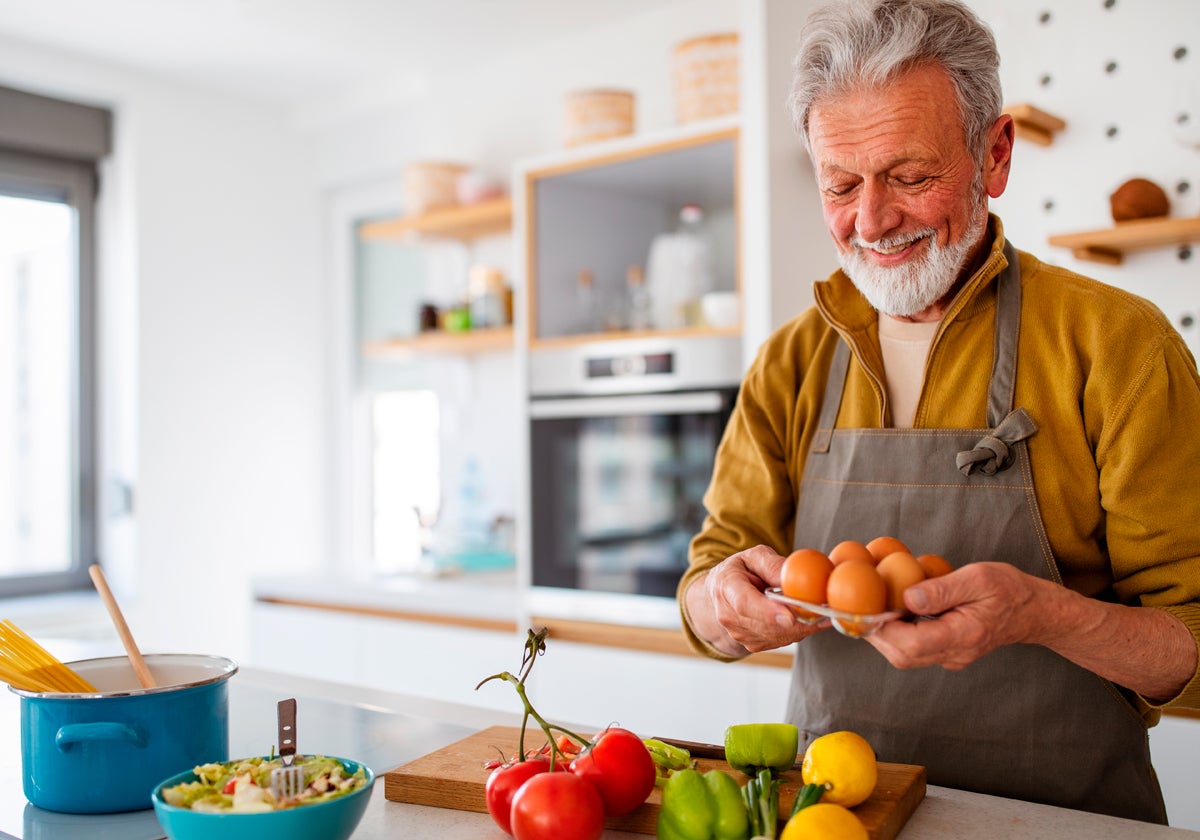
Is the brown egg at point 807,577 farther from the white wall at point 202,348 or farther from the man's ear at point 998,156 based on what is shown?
the white wall at point 202,348

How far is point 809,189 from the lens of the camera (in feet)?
8.30

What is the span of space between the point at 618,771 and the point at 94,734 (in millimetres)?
512

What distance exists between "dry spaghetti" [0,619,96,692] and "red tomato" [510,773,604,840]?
519mm

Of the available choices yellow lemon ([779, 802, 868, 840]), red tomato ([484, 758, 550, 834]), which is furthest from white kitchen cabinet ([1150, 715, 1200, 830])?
red tomato ([484, 758, 550, 834])

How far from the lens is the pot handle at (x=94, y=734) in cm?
102

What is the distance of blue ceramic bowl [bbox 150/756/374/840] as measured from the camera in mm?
843

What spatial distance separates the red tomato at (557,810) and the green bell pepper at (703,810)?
61 millimetres

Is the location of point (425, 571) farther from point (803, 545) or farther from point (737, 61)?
point (803, 545)

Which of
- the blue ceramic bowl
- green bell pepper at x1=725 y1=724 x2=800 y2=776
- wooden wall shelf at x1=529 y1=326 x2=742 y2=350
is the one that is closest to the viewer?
the blue ceramic bowl

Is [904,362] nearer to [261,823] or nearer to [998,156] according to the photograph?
[998,156]

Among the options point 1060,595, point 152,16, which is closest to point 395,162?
point 152,16

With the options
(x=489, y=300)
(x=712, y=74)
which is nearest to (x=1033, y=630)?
(x=712, y=74)

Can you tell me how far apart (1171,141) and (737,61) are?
3.34 ft

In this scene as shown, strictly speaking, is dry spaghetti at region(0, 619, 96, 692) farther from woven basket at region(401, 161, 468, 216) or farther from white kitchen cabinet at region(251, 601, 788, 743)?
woven basket at region(401, 161, 468, 216)
